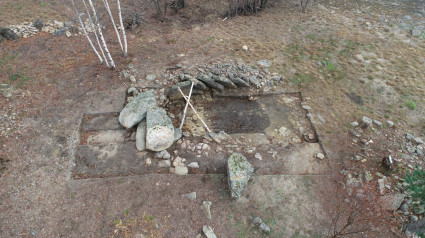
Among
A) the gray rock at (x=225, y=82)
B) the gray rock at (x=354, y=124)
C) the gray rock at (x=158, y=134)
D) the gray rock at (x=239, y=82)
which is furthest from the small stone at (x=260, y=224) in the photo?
the gray rock at (x=239, y=82)

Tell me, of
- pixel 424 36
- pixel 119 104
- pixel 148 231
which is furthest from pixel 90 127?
pixel 424 36

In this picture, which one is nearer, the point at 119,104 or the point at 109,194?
the point at 109,194

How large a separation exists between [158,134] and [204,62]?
4.90 meters

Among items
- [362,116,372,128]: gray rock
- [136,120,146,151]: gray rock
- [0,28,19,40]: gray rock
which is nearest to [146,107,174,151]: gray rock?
[136,120,146,151]: gray rock

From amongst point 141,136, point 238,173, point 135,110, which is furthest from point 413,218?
point 135,110

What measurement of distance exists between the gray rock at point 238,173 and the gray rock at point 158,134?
2.03 m

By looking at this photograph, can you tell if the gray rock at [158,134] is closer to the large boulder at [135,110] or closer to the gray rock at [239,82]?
the large boulder at [135,110]

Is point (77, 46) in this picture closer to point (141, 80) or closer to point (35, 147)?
point (141, 80)

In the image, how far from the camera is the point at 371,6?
51.8ft

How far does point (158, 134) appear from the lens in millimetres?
7684

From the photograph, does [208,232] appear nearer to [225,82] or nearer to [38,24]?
[225,82]

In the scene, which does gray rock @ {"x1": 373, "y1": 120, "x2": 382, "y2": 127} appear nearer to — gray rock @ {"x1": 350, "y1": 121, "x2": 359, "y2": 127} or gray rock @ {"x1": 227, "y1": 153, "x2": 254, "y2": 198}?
gray rock @ {"x1": 350, "y1": 121, "x2": 359, "y2": 127}

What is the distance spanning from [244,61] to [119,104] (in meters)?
5.83

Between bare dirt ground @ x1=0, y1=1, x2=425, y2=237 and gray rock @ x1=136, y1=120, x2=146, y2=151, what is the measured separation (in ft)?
3.67
